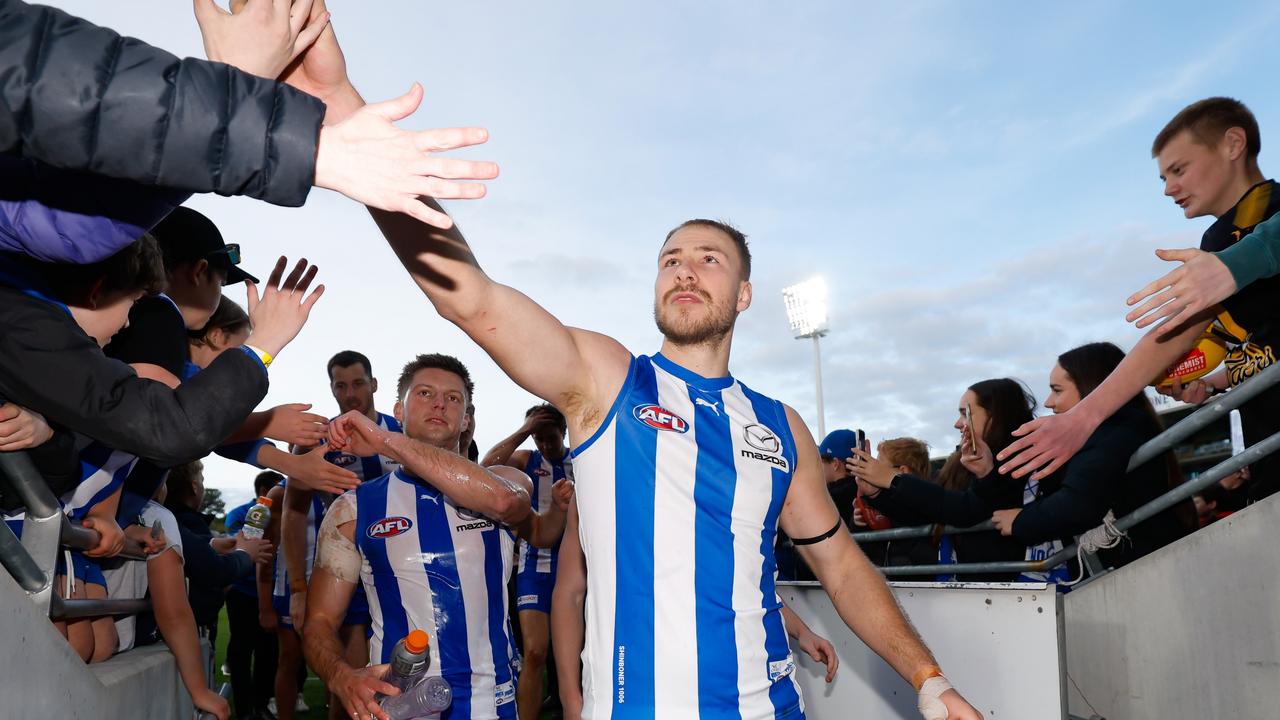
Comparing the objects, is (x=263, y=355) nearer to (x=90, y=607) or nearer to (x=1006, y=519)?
(x=90, y=607)

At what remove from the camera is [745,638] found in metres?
2.63

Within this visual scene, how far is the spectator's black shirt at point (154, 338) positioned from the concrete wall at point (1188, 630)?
415 cm

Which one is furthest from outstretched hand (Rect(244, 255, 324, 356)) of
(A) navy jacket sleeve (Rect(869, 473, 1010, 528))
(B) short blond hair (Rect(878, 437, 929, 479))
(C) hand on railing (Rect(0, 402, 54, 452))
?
(B) short blond hair (Rect(878, 437, 929, 479))

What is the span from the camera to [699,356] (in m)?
3.10

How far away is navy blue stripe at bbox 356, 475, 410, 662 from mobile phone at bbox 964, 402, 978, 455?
3.30 m

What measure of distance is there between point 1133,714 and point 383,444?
3.65 metres

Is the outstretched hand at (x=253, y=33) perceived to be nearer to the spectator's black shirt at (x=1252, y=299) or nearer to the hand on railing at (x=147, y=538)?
the hand on railing at (x=147, y=538)

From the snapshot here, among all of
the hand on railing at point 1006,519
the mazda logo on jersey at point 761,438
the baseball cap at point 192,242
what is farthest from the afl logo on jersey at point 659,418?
the hand on railing at point 1006,519

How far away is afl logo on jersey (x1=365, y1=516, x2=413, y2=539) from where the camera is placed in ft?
13.3

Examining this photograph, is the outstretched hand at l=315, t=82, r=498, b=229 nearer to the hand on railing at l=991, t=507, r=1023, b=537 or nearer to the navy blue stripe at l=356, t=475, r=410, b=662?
the navy blue stripe at l=356, t=475, r=410, b=662

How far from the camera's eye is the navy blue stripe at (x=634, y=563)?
2.51 metres

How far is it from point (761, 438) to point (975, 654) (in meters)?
1.57

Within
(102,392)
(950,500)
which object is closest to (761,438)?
(102,392)

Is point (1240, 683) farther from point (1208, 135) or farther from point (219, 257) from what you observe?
point (219, 257)
